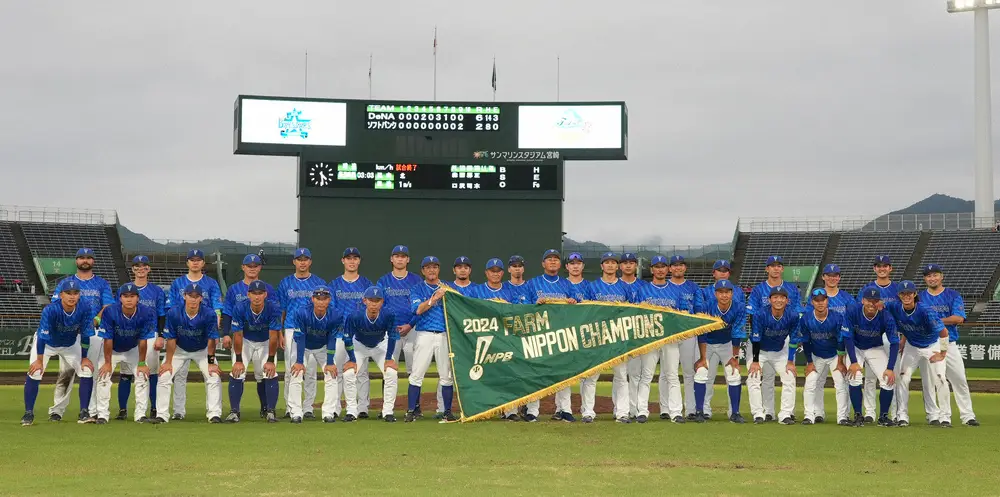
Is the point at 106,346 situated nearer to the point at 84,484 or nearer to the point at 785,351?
the point at 84,484

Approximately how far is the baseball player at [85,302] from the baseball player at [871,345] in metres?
9.41

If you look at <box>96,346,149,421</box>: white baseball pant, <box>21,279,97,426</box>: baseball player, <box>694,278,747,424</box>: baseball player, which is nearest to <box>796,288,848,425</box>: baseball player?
<box>694,278,747,424</box>: baseball player

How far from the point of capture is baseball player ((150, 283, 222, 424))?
1198 centimetres

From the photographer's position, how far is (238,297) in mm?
12602

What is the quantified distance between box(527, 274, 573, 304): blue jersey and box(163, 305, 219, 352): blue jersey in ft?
13.4

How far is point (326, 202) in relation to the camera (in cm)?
2681

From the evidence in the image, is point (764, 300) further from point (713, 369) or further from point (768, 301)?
point (713, 369)

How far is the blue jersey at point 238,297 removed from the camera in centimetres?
1246

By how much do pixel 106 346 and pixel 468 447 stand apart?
509 cm

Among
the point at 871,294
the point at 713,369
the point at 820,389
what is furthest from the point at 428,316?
the point at 871,294

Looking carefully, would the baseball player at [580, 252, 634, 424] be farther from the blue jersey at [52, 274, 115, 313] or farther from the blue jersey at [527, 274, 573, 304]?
the blue jersey at [52, 274, 115, 313]

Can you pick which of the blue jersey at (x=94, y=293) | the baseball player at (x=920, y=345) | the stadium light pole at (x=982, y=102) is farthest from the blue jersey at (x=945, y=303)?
the stadium light pole at (x=982, y=102)

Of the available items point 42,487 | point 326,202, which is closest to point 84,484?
point 42,487

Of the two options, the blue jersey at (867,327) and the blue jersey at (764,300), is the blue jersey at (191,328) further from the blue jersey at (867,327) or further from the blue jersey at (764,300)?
the blue jersey at (867,327)
